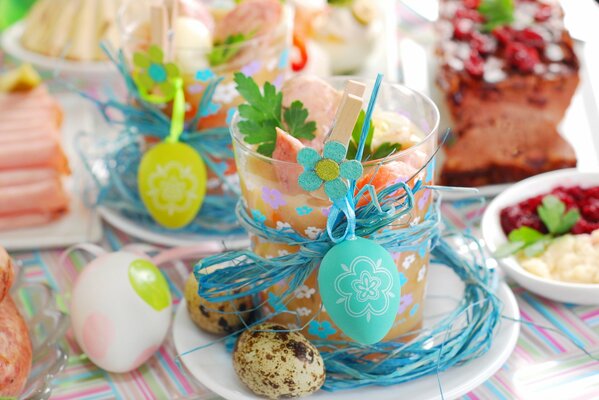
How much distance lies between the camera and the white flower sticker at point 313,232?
1.03 metres

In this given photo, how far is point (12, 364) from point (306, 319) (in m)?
0.37

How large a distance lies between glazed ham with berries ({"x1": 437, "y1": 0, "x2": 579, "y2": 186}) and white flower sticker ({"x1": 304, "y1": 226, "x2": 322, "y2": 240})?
0.70 meters

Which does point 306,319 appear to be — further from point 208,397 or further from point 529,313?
point 529,313

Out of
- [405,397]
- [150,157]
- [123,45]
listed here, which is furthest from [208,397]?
[123,45]

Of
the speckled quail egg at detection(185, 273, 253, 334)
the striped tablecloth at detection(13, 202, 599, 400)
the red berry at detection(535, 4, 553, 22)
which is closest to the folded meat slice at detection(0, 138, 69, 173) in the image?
the striped tablecloth at detection(13, 202, 599, 400)

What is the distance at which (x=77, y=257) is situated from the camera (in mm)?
1478

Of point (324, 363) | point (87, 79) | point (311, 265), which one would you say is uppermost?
point (311, 265)

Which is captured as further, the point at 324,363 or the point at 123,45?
the point at 123,45

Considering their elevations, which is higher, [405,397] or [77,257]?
[405,397]

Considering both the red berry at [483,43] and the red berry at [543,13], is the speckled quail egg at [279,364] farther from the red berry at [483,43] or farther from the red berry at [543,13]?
the red berry at [543,13]

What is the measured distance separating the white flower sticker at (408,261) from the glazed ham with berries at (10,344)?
503mm

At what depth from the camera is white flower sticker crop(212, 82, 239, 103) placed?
1.40 m

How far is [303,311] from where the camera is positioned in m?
1.10

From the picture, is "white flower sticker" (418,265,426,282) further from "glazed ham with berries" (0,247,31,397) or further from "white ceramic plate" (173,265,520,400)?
"glazed ham with berries" (0,247,31,397)
